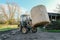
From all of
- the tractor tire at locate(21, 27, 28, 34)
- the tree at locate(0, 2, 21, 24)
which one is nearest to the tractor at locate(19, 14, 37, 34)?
the tractor tire at locate(21, 27, 28, 34)

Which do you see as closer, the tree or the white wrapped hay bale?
the white wrapped hay bale

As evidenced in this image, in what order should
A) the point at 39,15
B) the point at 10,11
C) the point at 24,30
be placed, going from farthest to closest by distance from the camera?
the point at 10,11, the point at 24,30, the point at 39,15

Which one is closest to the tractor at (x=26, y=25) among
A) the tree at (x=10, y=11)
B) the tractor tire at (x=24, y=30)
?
the tractor tire at (x=24, y=30)

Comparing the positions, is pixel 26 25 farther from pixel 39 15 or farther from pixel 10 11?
pixel 10 11

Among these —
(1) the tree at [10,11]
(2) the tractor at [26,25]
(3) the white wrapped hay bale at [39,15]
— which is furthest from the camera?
(1) the tree at [10,11]

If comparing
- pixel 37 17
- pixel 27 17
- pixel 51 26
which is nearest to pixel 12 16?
pixel 51 26

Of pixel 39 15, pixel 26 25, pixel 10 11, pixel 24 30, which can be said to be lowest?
pixel 24 30

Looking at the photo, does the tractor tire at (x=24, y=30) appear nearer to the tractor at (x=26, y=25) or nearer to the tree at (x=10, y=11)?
the tractor at (x=26, y=25)

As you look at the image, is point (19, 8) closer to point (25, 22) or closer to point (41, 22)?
point (25, 22)

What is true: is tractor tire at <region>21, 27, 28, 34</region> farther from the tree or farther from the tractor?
the tree

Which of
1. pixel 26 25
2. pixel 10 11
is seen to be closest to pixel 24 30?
pixel 26 25

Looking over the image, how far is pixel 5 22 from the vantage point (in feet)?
82.6

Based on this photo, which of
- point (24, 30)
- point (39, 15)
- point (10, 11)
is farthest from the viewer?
point (10, 11)

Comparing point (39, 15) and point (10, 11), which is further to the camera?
point (10, 11)
